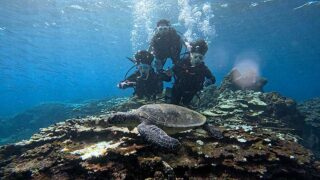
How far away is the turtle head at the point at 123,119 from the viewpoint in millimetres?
4551

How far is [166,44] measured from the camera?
10625 millimetres

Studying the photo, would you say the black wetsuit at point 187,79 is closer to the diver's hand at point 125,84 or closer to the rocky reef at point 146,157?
the diver's hand at point 125,84

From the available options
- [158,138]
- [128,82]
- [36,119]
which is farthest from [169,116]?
[36,119]

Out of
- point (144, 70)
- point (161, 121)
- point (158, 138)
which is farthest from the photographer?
point (144, 70)

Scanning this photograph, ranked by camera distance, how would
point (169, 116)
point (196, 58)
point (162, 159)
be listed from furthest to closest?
point (196, 58) < point (169, 116) < point (162, 159)

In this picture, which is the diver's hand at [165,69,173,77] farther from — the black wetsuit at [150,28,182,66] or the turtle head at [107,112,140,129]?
the turtle head at [107,112,140,129]

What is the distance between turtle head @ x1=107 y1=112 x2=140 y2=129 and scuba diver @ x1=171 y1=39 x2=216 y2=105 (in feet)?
14.0

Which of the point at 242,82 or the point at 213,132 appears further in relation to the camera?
the point at 242,82

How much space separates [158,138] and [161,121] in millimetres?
927

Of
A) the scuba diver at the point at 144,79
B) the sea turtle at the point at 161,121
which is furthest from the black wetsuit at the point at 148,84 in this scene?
the sea turtle at the point at 161,121

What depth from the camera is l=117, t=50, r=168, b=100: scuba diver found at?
993 centimetres

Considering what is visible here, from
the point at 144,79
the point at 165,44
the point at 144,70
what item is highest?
the point at 165,44

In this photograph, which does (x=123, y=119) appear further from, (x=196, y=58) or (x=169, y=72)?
(x=169, y=72)

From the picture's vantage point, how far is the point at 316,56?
52156mm
